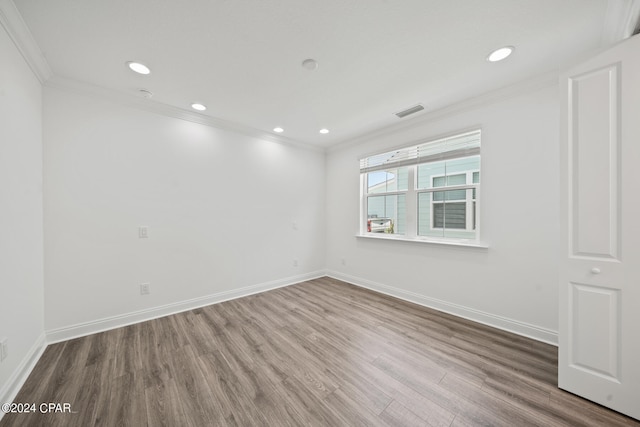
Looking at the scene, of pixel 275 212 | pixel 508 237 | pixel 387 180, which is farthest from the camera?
pixel 275 212

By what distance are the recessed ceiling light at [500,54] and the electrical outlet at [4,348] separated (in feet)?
14.3

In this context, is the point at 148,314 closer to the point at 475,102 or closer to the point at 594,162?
the point at 594,162

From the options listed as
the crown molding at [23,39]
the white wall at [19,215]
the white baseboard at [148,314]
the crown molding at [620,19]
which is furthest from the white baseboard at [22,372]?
the crown molding at [620,19]

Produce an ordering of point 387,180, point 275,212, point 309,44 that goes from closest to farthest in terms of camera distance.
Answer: point 309,44 → point 387,180 → point 275,212

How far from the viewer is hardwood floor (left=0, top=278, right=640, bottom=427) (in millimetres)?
1451

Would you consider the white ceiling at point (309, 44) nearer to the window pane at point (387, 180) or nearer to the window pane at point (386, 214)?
the window pane at point (387, 180)

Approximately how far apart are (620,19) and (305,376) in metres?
3.54

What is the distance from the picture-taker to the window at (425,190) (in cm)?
293

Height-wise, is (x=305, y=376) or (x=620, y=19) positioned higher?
(x=620, y=19)

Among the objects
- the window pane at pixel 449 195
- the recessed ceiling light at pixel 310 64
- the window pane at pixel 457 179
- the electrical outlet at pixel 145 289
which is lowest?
the electrical outlet at pixel 145 289

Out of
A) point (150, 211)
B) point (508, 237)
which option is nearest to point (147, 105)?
point (150, 211)

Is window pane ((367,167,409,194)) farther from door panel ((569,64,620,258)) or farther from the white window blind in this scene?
door panel ((569,64,620,258))

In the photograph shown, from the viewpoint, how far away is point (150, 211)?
285 cm

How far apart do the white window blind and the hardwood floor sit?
6.98 feet
